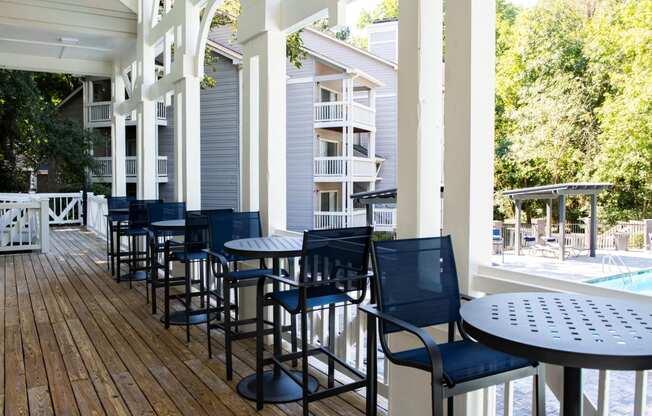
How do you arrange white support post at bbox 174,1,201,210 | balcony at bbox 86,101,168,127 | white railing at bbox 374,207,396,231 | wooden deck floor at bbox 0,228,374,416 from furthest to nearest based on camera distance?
balcony at bbox 86,101,168,127 → white railing at bbox 374,207,396,231 → white support post at bbox 174,1,201,210 → wooden deck floor at bbox 0,228,374,416

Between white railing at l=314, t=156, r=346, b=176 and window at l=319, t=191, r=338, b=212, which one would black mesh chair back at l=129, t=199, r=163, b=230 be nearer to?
white railing at l=314, t=156, r=346, b=176

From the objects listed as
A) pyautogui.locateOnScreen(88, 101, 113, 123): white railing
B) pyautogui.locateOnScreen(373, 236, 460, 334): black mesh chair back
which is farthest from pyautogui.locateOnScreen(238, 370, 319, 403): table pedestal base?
pyautogui.locateOnScreen(88, 101, 113, 123): white railing

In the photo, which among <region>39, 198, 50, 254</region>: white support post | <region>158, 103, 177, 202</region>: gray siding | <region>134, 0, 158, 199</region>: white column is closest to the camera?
<region>134, 0, 158, 199</region>: white column

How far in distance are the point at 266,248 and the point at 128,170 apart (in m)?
15.3

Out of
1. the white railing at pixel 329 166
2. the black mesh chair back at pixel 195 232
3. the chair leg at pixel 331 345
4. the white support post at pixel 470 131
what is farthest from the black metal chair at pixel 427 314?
the white railing at pixel 329 166

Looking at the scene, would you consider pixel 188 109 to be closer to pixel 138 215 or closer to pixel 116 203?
pixel 138 215

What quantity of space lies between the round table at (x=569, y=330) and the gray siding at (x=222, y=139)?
1217 cm

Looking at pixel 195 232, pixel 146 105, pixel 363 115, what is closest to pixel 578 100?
pixel 195 232

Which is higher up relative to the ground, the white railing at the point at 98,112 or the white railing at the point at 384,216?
the white railing at the point at 98,112

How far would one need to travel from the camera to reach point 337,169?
14.0 meters

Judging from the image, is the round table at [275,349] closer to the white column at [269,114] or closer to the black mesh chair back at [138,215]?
the white column at [269,114]

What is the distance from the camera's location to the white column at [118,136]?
404 inches

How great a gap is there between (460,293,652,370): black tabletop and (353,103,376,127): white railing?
1268 centimetres

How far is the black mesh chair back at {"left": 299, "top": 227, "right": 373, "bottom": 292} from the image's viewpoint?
2.87 meters
